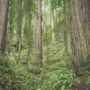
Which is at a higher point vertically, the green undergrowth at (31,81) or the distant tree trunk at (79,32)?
the distant tree trunk at (79,32)

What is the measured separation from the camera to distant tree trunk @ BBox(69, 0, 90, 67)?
372cm

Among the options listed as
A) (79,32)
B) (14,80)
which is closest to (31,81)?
(14,80)

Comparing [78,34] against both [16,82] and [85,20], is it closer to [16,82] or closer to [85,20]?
[85,20]

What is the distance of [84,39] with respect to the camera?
152 inches

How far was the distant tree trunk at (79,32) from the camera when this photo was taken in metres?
3.72

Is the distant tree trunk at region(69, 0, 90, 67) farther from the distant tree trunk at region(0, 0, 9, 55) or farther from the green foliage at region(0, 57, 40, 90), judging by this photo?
the distant tree trunk at region(0, 0, 9, 55)

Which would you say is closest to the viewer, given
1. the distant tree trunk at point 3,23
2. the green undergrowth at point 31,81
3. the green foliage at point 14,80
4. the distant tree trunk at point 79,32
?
the green undergrowth at point 31,81

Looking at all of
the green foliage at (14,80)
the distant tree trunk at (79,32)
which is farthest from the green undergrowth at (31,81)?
the distant tree trunk at (79,32)

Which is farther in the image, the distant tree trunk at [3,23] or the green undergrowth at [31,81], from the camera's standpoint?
the distant tree trunk at [3,23]

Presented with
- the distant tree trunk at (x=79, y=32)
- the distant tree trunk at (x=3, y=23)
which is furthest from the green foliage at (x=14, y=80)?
the distant tree trunk at (x=79, y=32)

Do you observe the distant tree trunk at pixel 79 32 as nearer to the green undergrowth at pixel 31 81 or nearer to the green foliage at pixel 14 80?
the green undergrowth at pixel 31 81

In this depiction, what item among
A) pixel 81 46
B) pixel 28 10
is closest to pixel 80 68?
pixel 81 46

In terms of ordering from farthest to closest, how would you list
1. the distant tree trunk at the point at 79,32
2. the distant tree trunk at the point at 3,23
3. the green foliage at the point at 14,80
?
the distant tree trunk at the point at 3,23, the distant tree trunk at the point at 79,32, the green foliage at the point at 14,80

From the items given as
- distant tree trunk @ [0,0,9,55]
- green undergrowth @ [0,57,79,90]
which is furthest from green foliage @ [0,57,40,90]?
distant tree trunk @ [0,0,9,55]
